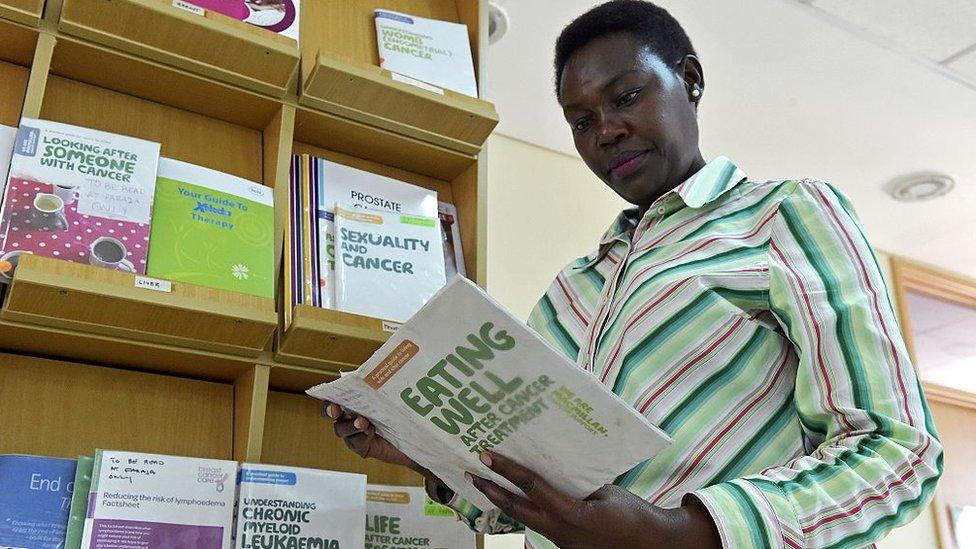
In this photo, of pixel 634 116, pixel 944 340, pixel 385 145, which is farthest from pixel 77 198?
pixel 944 340

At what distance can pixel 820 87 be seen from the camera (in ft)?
10.0

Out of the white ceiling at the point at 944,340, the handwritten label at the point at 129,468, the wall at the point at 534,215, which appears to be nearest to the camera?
the handwritten label at the point at 129,468

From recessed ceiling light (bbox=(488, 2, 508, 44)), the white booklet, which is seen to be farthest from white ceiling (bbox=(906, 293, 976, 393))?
the white booklet

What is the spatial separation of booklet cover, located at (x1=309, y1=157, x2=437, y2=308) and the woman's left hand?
837 millimetres

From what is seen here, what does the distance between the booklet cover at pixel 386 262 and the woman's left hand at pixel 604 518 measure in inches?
31.0

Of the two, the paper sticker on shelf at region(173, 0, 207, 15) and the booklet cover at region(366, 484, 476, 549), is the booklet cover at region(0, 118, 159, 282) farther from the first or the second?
the booklet cover at region(366, 484, 476, 549)

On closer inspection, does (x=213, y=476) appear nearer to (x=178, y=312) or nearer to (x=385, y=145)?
(x=178, y=312)

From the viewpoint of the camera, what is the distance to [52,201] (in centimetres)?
140

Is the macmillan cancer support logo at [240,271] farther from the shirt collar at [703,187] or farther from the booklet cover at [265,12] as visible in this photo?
the shirt collar at [703,187]

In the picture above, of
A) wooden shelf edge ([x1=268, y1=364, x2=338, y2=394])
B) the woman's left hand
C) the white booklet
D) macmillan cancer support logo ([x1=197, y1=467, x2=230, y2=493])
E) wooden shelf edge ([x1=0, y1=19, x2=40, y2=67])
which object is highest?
wooden shelf edge ([x1=0, y1=19, x2=40, y2=67])

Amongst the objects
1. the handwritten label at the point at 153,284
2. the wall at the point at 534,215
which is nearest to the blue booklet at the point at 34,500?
the handwritten label at the point at 153,284

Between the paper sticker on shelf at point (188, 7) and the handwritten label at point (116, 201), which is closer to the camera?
the handwritten label at point (116, 201)

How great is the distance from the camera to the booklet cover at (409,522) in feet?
5.04

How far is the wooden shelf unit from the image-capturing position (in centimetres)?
141
